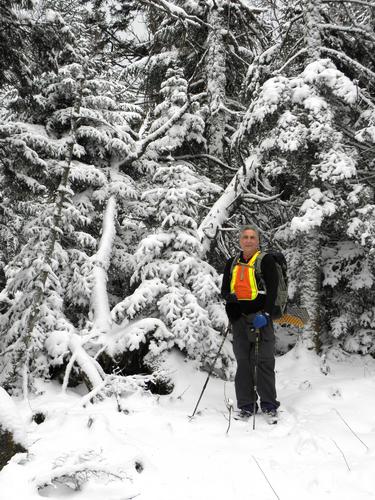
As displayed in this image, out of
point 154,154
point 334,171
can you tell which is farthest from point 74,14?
point 334,171

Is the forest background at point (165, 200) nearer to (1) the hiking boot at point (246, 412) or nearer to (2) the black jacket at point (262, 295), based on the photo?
(2) the black jacket at point (262, 295)

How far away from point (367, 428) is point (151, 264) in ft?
13.3

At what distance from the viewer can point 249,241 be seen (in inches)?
240

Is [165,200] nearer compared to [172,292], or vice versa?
[172,292]

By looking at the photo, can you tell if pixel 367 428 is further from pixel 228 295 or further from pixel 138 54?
pixel 138 54

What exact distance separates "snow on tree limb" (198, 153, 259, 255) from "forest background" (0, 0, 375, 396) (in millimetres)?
38

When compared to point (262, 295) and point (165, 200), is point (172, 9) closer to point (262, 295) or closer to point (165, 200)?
point (165, 200)

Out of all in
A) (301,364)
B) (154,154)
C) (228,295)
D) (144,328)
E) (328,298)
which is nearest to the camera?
(228,295)

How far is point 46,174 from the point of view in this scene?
27.4 ft

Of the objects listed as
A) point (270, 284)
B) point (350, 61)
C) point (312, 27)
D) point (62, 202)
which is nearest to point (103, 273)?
point (62, 202)

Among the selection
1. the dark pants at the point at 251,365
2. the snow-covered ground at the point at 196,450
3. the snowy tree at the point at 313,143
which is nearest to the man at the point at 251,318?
the dark pants at the point at 251,365

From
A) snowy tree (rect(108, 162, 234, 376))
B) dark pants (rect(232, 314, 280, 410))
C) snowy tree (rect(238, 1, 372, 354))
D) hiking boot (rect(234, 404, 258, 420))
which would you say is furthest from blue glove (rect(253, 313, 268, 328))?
snowy tree (rect(238, 1, 372, 354))

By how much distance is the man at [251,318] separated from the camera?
5.79m

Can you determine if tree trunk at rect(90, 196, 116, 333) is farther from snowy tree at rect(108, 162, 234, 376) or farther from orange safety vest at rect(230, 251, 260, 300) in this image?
orange safety vest at rect(230, 251, 260, 300)
